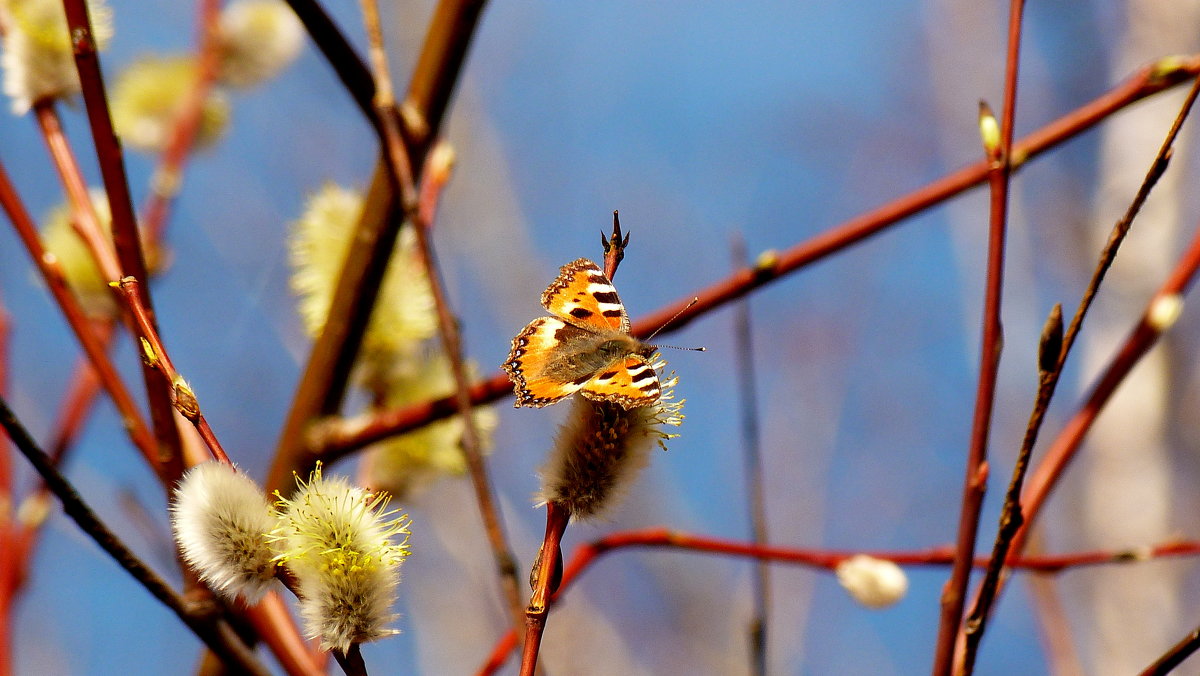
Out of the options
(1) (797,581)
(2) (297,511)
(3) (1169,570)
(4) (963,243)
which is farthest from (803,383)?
(2) (297,511)

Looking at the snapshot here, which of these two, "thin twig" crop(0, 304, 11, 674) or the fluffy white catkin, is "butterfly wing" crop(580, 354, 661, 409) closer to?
the fluffy white catkin

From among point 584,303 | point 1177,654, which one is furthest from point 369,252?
point 1177,654

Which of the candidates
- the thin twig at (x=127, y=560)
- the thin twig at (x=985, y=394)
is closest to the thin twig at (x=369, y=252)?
the thin twig at (x=127, y=560)

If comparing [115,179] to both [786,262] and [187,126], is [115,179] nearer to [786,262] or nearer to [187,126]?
[786,262]

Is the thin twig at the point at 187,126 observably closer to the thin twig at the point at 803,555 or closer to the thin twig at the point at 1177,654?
the thin twig at the point at 803,555

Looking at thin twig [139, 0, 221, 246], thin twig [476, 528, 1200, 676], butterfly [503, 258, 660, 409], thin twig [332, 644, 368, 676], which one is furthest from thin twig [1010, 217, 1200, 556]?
thin twig [139, 0, 221, 246]

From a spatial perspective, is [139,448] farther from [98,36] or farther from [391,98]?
[98,36]
